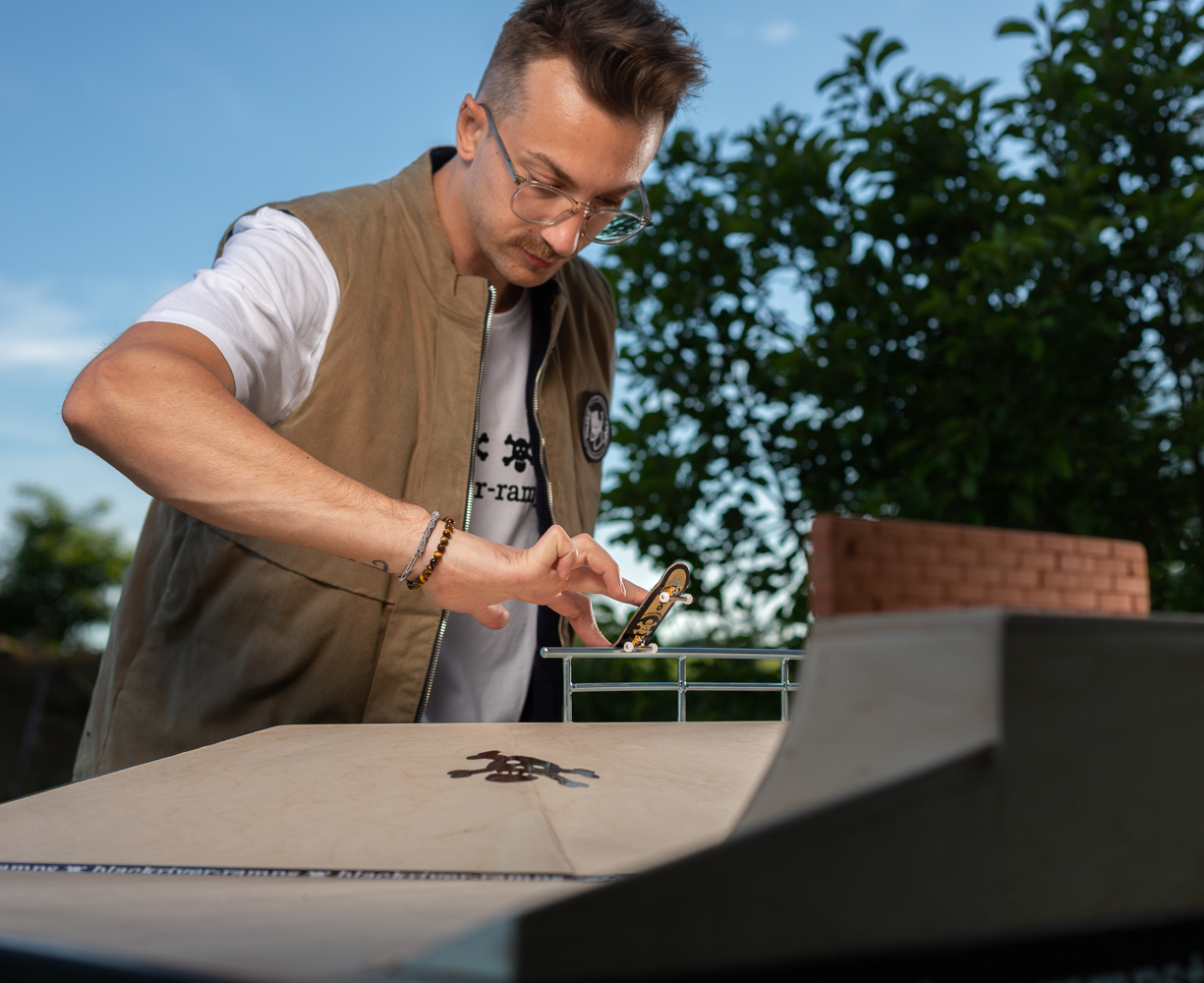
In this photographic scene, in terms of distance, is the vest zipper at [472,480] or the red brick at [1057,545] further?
the vest zipper at [472,480]

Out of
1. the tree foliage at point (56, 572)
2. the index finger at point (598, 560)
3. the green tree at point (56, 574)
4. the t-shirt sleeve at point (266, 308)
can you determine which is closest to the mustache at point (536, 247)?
the t-shirt sleeve at point (266, 308)

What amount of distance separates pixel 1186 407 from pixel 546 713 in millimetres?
1786

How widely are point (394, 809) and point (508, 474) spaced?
3.94 ft

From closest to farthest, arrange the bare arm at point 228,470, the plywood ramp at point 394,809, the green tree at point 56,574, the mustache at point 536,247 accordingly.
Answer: the plywood ramp at point 394,809 < the bare arm at point 228,470 < the mustache at point 536,247 < the green tree at point 56,574

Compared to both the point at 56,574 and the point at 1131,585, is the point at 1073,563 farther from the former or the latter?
the point at 56,574

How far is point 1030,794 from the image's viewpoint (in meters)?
0.50

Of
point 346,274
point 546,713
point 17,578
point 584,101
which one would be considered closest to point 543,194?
point 584,101

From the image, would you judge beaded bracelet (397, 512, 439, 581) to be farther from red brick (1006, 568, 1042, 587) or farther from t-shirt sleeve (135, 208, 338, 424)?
red brick (1006, 568, 1042, 587)

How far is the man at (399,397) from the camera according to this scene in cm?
160

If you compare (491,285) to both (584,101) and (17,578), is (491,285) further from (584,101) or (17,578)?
(17,578)

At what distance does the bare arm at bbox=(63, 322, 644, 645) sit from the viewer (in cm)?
126

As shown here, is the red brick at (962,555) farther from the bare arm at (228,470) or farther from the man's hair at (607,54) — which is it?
the man's hair at (607,54)

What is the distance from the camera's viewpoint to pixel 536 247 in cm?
180

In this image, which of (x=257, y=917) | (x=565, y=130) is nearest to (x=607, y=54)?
(x=565, y=130)
